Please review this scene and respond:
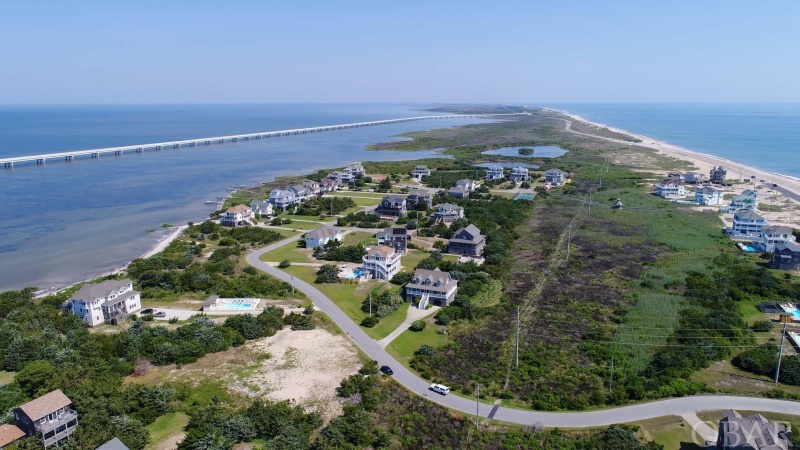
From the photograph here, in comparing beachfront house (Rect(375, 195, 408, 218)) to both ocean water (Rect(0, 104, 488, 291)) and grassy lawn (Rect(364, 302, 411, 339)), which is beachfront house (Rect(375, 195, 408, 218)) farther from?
grassy lawn (Rect(364, 302, 411, 339))

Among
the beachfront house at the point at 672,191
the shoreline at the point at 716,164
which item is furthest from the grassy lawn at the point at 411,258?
the shoreline at the point at 716,164

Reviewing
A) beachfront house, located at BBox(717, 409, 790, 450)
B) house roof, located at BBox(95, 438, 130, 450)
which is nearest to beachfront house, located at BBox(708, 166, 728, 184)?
beachfront house, located at BBox(717, 409, 790, 450)

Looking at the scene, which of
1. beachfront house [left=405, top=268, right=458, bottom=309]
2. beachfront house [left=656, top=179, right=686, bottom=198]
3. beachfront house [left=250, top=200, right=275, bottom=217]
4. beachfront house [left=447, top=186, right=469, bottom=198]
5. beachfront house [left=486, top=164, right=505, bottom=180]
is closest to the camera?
beachfront house [left=405, top=268, right=458, bottom=309]

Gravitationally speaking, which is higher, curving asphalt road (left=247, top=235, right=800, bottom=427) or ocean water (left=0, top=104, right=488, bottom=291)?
ocean water (left=0, top=104, right=488, bottom=291)

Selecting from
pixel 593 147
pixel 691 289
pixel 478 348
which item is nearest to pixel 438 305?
pixel 478 348

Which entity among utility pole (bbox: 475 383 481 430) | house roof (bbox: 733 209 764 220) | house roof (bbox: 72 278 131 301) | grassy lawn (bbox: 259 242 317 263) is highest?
house roof (bbox: 733 209 764 220)

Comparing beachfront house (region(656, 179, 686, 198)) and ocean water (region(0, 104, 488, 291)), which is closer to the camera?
ocean water (region(0, 104, 488, 291))

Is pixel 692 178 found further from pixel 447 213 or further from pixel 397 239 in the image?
pixel 397 239

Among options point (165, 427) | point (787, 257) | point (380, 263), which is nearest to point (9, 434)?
point (165, 427)
